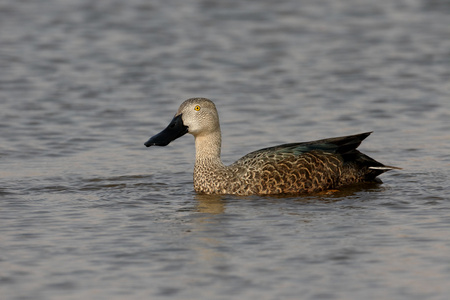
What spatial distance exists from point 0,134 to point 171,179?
3.49 m

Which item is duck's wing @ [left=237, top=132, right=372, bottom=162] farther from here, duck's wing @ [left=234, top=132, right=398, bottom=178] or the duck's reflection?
the duck's reflection

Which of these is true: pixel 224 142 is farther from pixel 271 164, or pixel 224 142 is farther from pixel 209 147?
pixel 271 164

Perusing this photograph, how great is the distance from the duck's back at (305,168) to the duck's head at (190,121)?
660mm

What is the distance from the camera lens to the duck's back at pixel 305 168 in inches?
443

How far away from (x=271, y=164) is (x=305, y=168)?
1.33 ft

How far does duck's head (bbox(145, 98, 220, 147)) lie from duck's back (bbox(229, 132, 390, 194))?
0.66 metres

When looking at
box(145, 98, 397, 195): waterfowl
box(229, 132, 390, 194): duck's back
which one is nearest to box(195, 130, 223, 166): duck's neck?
box(145, 98, 397, 195): waterfowl

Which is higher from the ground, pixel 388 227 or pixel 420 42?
pixel 420 42

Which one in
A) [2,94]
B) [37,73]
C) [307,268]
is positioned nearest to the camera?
[307,268]

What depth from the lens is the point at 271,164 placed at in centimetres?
1131

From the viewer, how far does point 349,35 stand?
21297 mm

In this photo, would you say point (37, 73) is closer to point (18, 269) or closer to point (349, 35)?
point (349, 35)

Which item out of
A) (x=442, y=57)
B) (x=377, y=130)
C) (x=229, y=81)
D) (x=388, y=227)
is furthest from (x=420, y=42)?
(x=388, y=227)

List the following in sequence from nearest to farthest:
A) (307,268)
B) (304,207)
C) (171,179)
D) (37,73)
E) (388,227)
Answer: (307,268) → (388,227) → (304,207) → (171,179) → (37,73)
